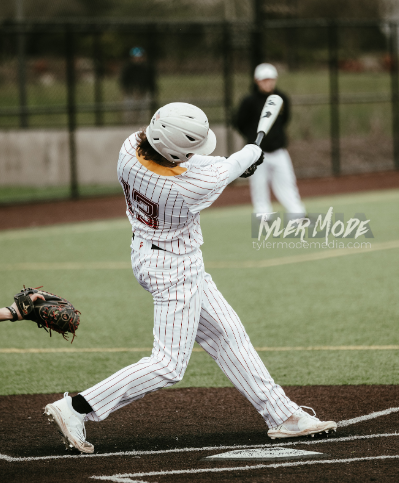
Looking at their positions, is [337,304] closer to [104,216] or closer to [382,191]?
[104,216]

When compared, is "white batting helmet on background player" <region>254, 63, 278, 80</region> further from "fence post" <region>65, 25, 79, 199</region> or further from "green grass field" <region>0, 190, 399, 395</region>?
"fence post" <region>65, 25, 79, 199</region>

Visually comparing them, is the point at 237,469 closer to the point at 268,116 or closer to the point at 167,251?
the point at 167,251

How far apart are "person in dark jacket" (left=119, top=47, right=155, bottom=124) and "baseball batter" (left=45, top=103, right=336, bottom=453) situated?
1394cm

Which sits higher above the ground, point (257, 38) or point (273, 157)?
point (257, 38)

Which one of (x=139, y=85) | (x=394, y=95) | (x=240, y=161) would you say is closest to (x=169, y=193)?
(x=240, y=161)

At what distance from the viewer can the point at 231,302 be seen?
8.44 metres

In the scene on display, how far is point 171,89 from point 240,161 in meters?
25.0

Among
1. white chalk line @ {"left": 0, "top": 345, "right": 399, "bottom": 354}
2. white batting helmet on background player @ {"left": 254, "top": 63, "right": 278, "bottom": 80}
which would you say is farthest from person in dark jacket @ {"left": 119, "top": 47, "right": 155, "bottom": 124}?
white chalk line @ {"left": 0, "top": 345, "right": 399, "bottom": 354}

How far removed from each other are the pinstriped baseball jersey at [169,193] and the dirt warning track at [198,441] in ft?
3.70

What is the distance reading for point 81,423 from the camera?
14.7 feet

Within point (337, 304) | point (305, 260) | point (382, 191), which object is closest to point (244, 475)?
Result: point (337, 304)

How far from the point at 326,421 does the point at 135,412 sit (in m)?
1.27

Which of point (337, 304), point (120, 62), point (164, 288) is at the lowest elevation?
point (337, 304)

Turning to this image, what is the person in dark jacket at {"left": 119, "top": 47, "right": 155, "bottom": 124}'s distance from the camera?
18.4m
